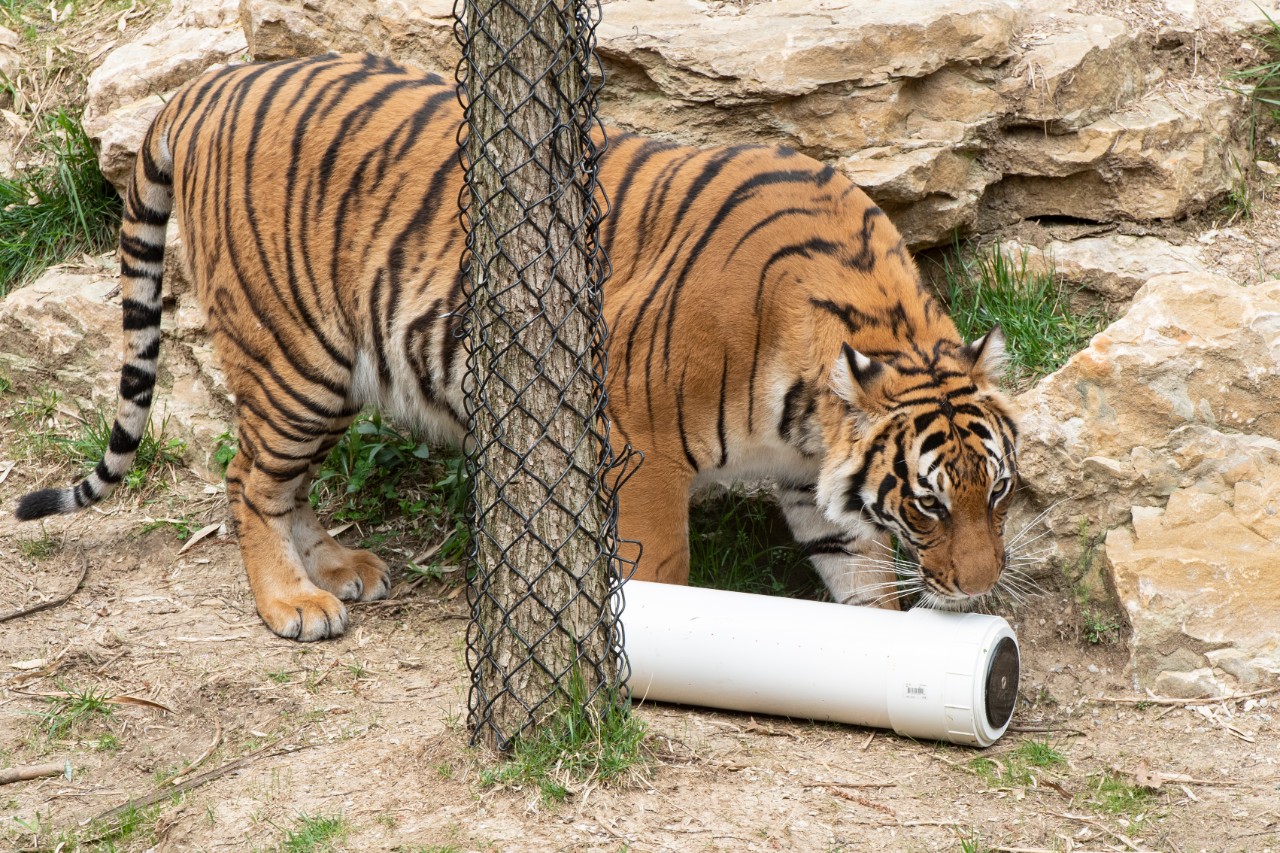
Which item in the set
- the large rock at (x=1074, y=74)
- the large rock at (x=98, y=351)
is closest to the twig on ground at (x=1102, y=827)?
the large rock at (x=1074, y=74)

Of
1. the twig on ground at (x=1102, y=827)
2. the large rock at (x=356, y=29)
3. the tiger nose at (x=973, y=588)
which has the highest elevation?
the large rock at (x=356, y=29)

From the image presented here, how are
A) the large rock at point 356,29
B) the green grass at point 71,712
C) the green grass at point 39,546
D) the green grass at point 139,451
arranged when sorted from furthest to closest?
the green grass at point 139,451 < the large rock at point 356,29 < the green grass at point 39,546 < the green grass at point 71,712

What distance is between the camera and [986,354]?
393 centimetres

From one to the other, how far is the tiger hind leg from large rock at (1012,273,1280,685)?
233 centimetres

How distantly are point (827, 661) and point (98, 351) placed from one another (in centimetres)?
Answer: 401

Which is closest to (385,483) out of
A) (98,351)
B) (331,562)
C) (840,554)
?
(331,562)

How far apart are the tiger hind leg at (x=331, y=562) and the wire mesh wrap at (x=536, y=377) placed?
1601 mm

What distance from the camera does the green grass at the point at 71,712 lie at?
13.2 feet

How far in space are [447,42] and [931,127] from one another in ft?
6.52

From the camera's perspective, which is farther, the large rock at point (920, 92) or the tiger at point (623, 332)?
the large rock at point (920, 92)

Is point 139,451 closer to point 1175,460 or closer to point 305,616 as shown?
point 305,616

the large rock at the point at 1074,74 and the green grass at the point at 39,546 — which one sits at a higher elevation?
the large rock at the point at 1074,74

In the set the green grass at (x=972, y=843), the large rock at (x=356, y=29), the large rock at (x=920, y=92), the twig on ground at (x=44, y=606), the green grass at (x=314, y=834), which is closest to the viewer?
the green grass at (x=972, y=843)

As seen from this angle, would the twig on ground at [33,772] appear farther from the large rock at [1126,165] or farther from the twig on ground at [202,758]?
the large rock at [1126,165]
